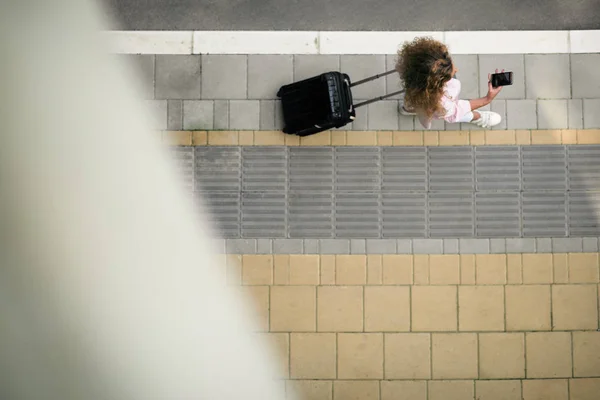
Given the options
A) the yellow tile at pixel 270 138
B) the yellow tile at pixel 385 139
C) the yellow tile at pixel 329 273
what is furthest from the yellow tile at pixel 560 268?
the yellow tile at pixel 270 138

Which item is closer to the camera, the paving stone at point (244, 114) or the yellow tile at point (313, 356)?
the yellow tile at point (313, 356)

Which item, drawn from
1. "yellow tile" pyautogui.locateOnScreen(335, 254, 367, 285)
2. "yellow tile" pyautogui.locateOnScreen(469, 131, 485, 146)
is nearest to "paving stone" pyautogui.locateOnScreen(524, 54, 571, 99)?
"yellow tile" pyautogui.locateOnScreen(469, 131, 485, 146)

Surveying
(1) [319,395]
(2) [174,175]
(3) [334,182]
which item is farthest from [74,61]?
(1) [319,395]

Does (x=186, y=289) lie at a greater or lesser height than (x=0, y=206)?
lesser

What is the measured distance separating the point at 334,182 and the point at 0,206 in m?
3.37

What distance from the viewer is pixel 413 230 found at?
5.10 meters

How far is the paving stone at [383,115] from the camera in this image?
515 centimetres

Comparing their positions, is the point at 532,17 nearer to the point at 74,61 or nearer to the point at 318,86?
the point at 318,86

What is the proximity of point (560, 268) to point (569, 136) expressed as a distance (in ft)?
4.39

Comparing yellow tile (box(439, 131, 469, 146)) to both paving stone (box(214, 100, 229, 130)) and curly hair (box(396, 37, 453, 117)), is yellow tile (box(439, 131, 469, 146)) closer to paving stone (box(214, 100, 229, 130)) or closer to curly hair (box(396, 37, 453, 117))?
curly hair (box(396, 37, 453, 117))

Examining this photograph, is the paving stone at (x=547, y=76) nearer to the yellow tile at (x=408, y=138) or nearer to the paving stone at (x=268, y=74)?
the yellow tile at (x=408, y=138)

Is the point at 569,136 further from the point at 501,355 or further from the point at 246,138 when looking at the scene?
the point at 246,138

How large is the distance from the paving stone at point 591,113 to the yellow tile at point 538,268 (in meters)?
1.41

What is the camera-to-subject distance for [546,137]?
5145 mm
